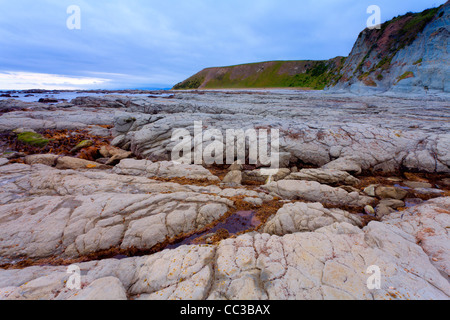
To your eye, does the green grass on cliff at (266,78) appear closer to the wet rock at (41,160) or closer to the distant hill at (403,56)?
the distant hill at (403,56)

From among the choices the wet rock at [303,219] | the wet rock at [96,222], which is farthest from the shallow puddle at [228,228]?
the wet rock at [303,219]

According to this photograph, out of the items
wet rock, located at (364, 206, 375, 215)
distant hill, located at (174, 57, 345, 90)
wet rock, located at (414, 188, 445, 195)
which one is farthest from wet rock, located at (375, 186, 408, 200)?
distant hill, located at (174, 57, 345, 90)

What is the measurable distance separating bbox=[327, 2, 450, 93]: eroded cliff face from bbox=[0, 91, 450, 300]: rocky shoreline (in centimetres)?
2900

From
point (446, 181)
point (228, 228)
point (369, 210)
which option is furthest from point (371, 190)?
point (228, 228)

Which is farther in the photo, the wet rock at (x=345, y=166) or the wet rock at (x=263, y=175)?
the wet rock at (x=263, y=175)

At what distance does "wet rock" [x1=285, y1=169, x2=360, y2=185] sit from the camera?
9992 mm

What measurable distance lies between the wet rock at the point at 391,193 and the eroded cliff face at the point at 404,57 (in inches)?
1497

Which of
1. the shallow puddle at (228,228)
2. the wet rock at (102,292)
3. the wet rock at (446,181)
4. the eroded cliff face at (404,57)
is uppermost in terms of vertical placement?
the eroded cliff face at (404,57)

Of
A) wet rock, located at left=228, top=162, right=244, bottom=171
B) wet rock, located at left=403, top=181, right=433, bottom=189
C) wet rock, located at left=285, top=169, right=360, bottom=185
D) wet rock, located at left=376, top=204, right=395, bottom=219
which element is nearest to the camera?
wet rock, located at left=376, top=204, right=395, bottom=219

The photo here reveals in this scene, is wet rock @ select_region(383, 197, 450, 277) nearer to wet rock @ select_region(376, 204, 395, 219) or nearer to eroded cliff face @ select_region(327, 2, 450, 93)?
wet rock @ select_region(376, 204, 395, 219)

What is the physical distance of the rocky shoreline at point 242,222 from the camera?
4191 millimetres

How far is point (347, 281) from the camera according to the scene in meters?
4.06

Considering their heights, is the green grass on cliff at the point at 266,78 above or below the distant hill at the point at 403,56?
above

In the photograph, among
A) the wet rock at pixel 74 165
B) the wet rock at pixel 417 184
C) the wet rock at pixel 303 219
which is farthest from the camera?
the wet rock at pixel 74 165
